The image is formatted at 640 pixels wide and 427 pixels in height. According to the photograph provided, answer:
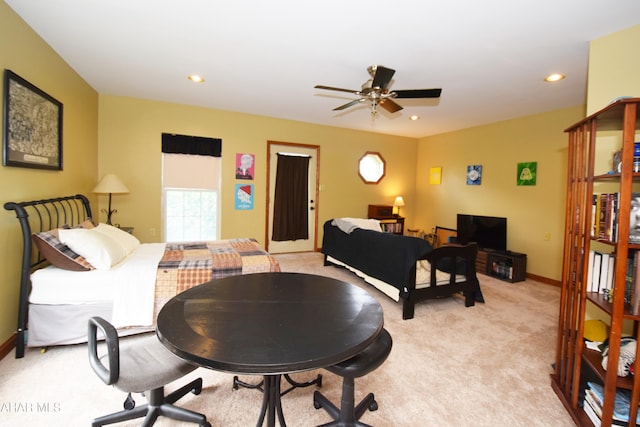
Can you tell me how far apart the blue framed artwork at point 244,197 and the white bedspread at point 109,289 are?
8.89 ft

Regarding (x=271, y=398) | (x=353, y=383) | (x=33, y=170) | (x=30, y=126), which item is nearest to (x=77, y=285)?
(x=33, y=170)

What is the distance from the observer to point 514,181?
471 centimetres

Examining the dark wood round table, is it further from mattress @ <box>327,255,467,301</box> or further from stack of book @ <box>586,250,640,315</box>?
mattress @ <box>327,255,467,301</box>

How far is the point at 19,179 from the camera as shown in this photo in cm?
233

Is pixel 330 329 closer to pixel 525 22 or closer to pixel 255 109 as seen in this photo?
pixel 525 22

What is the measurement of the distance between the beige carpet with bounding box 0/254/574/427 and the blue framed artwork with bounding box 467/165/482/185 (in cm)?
308

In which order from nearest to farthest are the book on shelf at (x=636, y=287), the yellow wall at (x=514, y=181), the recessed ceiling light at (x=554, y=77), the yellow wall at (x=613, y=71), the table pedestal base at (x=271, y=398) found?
the table pedestal base at (x=271, y=398), the book on shelf at (x=636, y=287), the yellow wall at (x=613, y=71), the recessed ceiling light at (x=554, y=77), the yellow wall at (x=514, y=181)

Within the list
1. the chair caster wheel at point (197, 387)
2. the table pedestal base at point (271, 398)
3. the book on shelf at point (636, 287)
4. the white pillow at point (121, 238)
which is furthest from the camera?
the white pillow at point (121, 238)

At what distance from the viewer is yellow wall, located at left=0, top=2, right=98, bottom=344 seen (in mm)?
2166

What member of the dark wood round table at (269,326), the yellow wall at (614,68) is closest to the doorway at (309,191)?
the dark wood round table at (269,326)

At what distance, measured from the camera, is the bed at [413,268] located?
295cm

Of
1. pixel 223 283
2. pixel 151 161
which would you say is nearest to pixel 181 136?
pixel 151 161

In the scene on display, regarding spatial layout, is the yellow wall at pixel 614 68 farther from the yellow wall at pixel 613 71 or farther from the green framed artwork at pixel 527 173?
the green framed artwork at pixel 527 173

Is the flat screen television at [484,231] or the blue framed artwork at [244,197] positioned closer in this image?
the flat screen television at [484,231]
